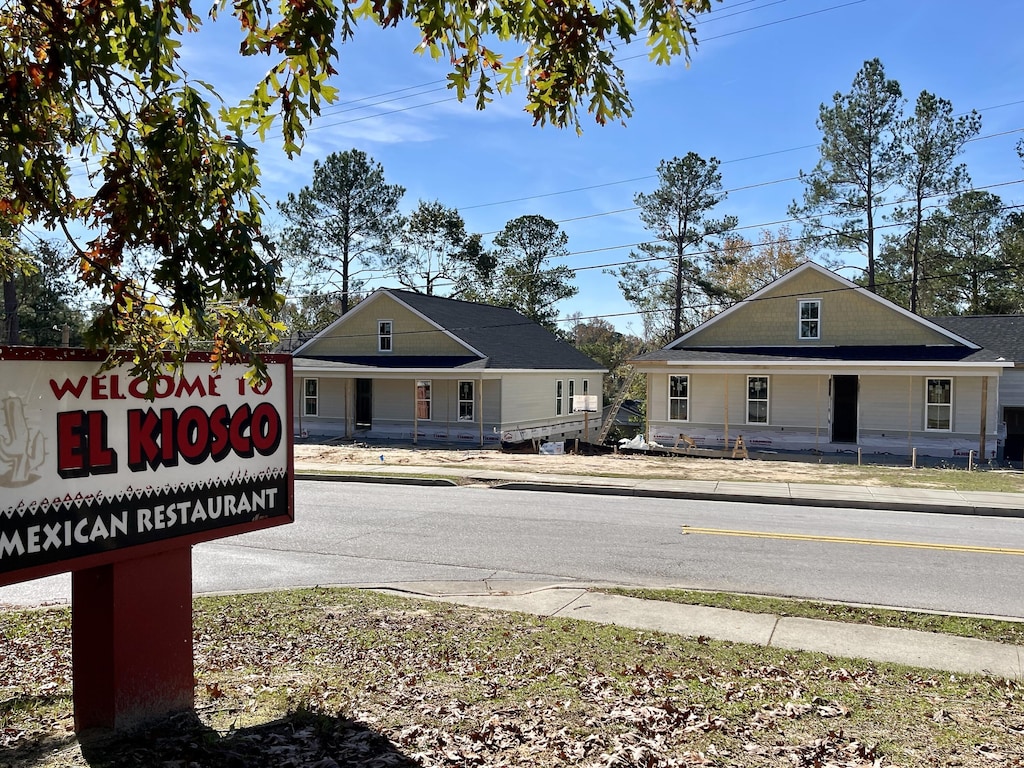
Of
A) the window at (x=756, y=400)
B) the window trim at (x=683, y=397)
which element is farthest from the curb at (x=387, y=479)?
the window at (x=756, y=400)

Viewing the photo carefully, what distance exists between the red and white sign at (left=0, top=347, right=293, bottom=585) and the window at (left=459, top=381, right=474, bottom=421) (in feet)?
89.7

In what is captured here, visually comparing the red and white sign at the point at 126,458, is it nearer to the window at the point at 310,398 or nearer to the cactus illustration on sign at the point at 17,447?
the cactus illustration on sign at the point at 17,447

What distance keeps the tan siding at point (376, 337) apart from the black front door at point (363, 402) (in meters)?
1.45

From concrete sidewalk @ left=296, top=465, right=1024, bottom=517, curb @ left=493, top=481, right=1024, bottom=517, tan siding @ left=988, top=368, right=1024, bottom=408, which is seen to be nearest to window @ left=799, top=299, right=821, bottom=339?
tan siding @ left=988, top=368, right=1024, bottom=408

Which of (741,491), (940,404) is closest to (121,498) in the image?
(741,491)

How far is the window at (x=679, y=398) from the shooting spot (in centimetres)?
2994

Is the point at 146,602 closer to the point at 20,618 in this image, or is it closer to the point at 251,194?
the point at 251,194

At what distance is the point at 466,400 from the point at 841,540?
21944mm

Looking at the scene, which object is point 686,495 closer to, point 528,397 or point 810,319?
point 810,319

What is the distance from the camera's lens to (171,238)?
13.3ft

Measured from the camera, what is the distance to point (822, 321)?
94.4 ft

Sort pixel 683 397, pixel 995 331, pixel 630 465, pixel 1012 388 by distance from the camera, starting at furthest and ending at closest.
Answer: pixel 683 397 < pixel 995 331 < pixel 1012 388 < pixel 630 465

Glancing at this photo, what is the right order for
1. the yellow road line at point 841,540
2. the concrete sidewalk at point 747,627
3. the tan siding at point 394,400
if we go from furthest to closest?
the tan siding at point 394,400 → the yellow road line at point 841,540 → the concrete sidewalk at point 747,627

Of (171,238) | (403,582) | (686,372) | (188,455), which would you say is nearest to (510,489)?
(403,582)
